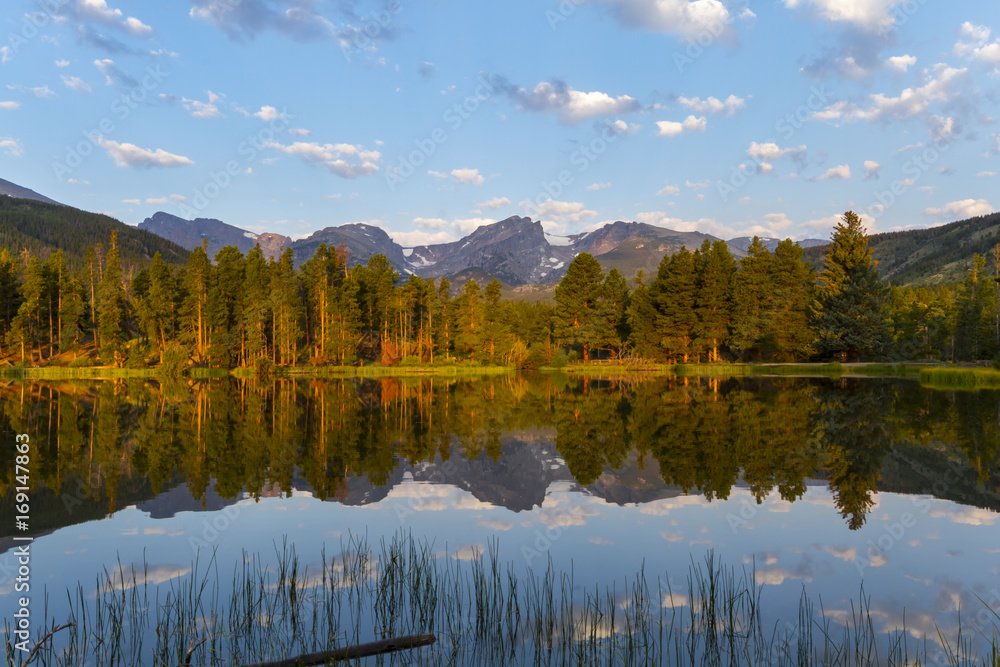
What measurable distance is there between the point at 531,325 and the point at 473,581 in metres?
101

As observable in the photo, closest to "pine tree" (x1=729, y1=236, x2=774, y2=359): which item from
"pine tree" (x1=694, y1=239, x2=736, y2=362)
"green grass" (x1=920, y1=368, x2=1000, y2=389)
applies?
"pine tree" (x1=694, y1=239, x2=736, y2=362)

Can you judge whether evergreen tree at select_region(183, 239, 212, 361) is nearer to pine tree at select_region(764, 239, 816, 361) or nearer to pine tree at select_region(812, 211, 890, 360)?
pine tree at select_region(764, 239, 816, 361)

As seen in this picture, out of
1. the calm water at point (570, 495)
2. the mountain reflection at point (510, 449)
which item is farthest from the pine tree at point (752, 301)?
the calm water at point (570, 495)

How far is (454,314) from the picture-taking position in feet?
307

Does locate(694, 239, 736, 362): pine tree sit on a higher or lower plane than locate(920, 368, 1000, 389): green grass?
higher

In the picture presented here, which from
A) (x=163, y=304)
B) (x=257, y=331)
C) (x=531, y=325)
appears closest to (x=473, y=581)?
(x=257, y=331)

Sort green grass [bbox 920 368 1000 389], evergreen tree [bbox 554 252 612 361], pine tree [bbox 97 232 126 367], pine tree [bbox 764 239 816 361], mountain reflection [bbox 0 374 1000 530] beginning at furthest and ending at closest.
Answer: evergreen tree [bbox 554 252 612 361], pine tree [bbox 97 232 126 367], pine tree [bbox 764 239 816 361], green grass [bbox 920 368 1000 389], mountain reflection [bbox 0 374 1000 530]

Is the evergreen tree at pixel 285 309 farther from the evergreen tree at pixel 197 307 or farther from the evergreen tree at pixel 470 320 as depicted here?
the evergreen tree at pixel 470 320

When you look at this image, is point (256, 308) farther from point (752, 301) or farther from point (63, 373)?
point (752, 301)

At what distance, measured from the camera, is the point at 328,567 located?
27.7 feet

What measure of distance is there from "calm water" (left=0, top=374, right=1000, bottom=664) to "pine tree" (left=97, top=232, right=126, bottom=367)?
184 feet

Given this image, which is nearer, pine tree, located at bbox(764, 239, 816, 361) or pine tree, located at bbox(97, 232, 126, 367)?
pine tree, located at bbox(764, 239, 816, 361)

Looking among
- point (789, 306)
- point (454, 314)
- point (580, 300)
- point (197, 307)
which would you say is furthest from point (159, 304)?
point (789, 306)

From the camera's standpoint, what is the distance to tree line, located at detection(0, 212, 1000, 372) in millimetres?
70250
